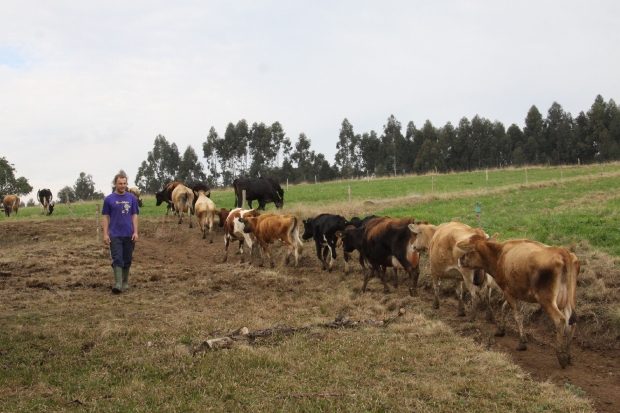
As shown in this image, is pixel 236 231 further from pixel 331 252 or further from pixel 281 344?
pixel 281 344

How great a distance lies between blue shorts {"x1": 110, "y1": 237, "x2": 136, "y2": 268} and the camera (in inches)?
406

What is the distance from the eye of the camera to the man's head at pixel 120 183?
1030 centimetres

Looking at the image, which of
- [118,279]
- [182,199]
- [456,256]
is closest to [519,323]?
[456,256]

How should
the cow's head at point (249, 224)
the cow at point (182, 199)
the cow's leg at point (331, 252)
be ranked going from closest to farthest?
the cow's leg at point (331, 252)
the cow's head at point (249, 224)
the cow at point (182, 199)

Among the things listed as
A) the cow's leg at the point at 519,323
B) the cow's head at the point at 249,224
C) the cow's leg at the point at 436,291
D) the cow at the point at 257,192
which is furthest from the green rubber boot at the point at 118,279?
the cow at the point at 257,192

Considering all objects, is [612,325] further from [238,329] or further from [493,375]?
[238,329]

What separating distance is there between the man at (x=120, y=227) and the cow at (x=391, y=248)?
5.04m

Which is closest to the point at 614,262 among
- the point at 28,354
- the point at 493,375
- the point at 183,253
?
the point at 493,375

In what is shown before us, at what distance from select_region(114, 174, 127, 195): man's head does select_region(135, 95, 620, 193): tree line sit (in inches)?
2518

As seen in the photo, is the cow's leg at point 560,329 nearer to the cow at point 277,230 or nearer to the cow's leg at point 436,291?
the cow's leg at point 436,291

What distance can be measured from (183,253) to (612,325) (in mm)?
12649

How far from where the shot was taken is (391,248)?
36.4 feet

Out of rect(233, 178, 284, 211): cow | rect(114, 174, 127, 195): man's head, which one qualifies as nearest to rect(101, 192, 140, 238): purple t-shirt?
rect(114, 174, 127, 195): man's head

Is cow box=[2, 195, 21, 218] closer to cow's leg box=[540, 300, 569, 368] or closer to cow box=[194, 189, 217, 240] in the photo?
cow box=[194, 189, 217, 240]
